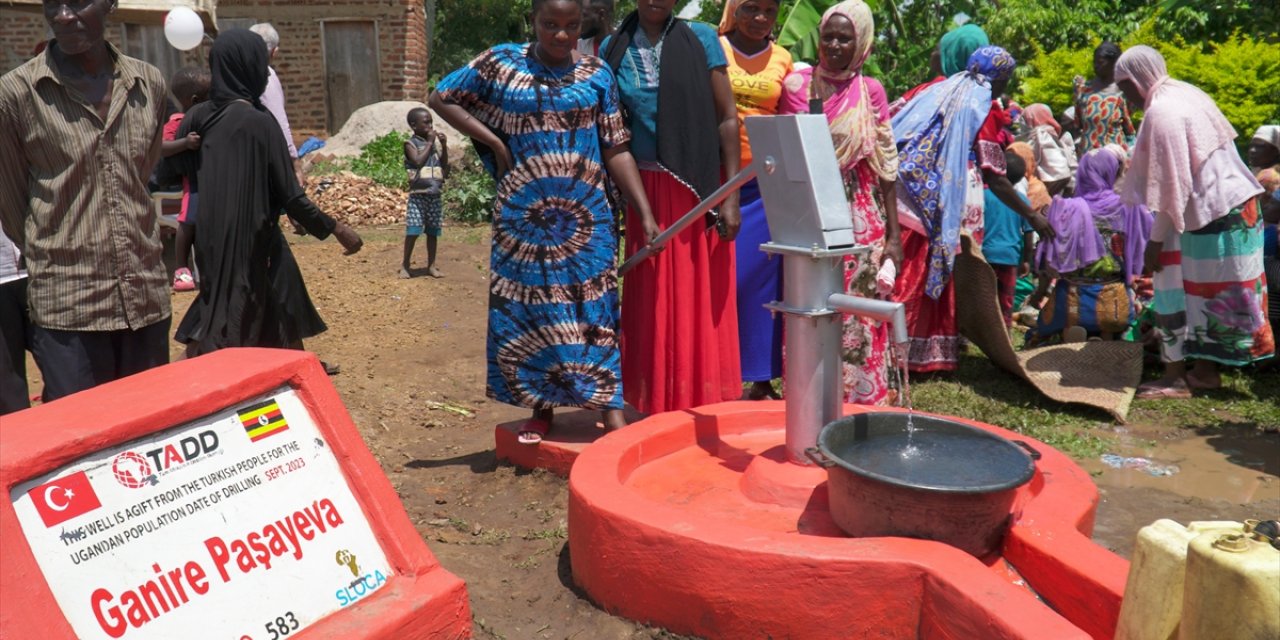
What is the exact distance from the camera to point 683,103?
4000 mm

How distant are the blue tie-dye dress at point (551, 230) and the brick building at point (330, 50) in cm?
1349

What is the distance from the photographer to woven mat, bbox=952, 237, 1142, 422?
5.41 metres

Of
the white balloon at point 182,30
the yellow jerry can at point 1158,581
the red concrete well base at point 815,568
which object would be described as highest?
the white balloon at point 182,30

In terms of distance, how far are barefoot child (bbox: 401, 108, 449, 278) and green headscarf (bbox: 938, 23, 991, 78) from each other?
4580mm

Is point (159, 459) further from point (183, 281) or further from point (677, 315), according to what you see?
point (183, 281)

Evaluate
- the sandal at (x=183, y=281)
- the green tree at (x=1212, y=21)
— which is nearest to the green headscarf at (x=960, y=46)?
the sandal at (x=183, y=281)

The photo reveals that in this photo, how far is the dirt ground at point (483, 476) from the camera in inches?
127

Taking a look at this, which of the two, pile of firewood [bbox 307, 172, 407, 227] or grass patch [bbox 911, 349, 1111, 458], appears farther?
pile of firewood [bbox 307, 172, 407, 227]

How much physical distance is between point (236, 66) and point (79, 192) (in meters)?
1.37

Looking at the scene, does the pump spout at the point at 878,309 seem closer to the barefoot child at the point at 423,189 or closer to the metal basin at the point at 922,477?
the metal basin at the point at 922,477

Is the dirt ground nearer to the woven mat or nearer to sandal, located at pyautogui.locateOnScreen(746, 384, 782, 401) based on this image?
the woven mat

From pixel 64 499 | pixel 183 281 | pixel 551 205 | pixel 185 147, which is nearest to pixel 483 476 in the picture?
pixel 551 205

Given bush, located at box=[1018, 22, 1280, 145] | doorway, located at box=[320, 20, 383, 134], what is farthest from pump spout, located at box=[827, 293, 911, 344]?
doorway, located at box=[320, 20, 383, 134]

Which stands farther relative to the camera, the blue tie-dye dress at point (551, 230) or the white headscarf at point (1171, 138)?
the white headscarf at point (1171, 138)
